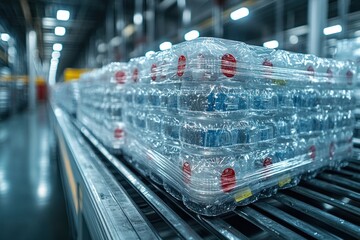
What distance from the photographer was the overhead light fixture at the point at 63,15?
1058cm

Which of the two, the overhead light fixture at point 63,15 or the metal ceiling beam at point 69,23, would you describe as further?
the metal ceiling beam at point 69,23

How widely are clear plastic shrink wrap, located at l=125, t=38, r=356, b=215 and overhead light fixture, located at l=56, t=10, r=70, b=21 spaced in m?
Answer: 10.4

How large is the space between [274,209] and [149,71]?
3.36 feet

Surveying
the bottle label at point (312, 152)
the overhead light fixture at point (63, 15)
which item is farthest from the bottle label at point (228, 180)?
the overhead light fixture at point (63, 15)

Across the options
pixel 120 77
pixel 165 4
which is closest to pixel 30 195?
pixel 120 77

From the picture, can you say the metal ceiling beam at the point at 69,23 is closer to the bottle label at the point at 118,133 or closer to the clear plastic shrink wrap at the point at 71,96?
the clear plastic shrink wrap at the point at 71,96

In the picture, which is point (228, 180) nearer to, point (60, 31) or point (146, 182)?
point (146, 182)

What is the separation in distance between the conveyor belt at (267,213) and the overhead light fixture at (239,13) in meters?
4.36

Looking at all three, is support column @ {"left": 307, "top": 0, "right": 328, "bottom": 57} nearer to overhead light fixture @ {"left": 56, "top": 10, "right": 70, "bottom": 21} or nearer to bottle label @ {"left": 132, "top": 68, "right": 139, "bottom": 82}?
bottle label @ {"left": 132, "top": 68, "right": 139, "bottom": 82}

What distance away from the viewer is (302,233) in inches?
41.2

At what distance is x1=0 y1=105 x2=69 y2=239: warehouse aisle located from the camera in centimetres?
249

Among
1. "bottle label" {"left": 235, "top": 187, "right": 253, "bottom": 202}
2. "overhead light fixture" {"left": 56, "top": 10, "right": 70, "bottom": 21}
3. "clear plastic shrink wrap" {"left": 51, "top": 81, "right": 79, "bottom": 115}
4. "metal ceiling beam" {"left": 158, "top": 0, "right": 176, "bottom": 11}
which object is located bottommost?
"bottle label" {"left": 235, "top": 187, "right": 253, "bottom": 202}

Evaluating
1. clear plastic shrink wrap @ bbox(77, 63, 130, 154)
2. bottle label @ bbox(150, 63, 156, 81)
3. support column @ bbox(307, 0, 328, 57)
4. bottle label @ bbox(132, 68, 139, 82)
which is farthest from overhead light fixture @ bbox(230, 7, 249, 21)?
bottle label @ bbox(150, 63, 156, 81)

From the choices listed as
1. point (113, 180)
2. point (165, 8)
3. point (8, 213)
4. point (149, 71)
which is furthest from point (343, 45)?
point (165, 8)
